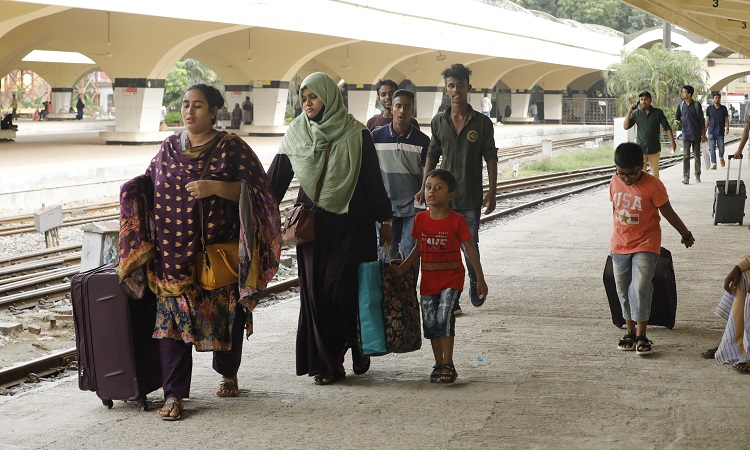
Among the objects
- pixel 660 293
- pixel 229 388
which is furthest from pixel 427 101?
pixel 229 388

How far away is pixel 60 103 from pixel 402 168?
43544 millimetres

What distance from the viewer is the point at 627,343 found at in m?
6.09

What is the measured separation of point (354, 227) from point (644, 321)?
73.6 inches

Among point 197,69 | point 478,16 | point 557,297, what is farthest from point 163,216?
point 197,69

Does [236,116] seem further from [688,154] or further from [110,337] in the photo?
[110,337]

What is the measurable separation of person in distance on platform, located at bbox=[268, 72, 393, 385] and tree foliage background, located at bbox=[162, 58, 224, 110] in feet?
146

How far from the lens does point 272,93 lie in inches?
1367

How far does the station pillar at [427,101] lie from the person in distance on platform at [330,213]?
3947 centimetres

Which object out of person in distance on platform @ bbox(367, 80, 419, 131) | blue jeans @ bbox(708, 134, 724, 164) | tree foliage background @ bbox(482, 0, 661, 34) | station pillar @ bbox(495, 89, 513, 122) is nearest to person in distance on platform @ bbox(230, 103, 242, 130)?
blue jeans @ bbox(708, 134, 724, 164)

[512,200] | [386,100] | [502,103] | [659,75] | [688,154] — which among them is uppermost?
[659,75]

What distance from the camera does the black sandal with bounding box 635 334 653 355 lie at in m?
5.94

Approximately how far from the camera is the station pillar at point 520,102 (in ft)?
181

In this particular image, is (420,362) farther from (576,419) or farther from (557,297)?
(557,297)

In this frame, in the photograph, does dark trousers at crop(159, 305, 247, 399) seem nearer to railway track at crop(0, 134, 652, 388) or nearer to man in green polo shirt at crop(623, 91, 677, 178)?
railway track at crop(0, 134, 652, 388)
